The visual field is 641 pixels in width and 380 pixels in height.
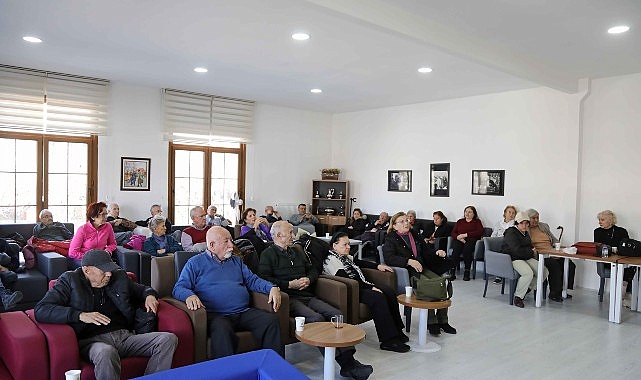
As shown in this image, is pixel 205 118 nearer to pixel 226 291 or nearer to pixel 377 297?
pixel 377 297

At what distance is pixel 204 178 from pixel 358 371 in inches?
265

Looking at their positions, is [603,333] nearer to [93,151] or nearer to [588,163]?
[588,163]

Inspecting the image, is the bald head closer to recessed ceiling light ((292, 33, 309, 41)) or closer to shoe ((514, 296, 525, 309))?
recessed ceiling light ((292, 33, 309, 41))

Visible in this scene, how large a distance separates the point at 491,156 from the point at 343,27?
467 cm

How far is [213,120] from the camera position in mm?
9469

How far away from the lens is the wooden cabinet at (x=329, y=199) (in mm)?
10992

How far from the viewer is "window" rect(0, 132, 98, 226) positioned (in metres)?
7.56

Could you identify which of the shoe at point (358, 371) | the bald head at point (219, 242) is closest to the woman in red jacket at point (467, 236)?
the shoe at point (358, 371)

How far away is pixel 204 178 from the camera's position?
9.69 m

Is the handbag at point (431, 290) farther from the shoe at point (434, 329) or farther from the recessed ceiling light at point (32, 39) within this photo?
the recessed ceiling light at point (32, 39)

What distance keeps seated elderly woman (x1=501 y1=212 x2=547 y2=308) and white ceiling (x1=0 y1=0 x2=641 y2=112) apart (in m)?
2.02

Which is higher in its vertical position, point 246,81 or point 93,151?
point 246,81

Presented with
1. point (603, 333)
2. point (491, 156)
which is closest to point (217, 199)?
point (491, 156)

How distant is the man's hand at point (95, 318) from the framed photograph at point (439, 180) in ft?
24.2
